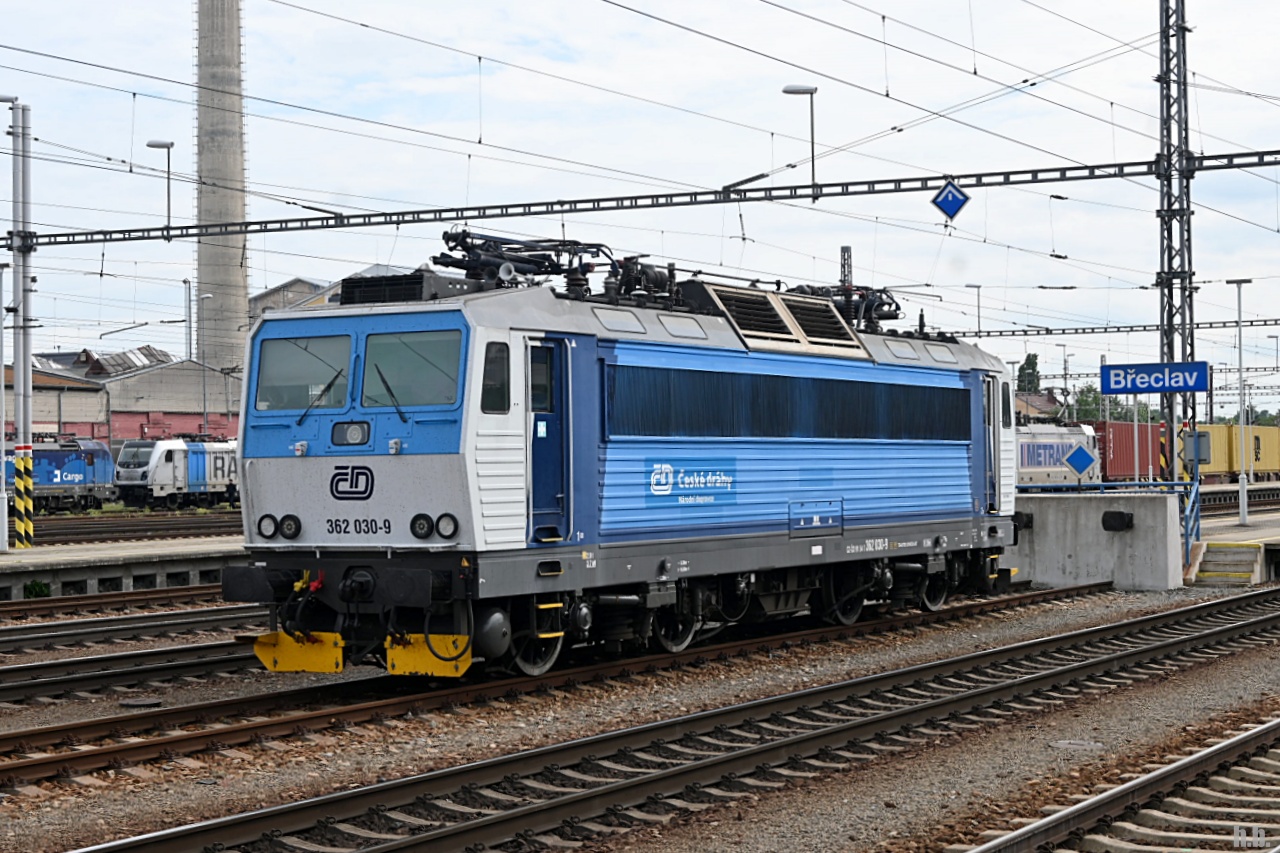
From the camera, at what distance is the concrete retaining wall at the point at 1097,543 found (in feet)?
83.1

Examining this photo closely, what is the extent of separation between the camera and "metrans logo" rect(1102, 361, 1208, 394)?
1057 inches

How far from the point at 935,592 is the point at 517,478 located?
948 centimetres

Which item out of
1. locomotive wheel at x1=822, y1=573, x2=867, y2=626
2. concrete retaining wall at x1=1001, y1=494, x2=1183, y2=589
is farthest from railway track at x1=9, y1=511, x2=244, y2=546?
locomotive wheel at x1=822, y1=573, x2=867, y2=626

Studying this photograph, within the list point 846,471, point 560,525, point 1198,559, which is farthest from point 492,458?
point 1198,559

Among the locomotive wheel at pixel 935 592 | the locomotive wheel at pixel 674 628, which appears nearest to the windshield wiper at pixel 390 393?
the locomotive wheel at pixel 674 628

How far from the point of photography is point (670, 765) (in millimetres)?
10852

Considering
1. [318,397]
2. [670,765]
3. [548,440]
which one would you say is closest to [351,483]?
[318,397]

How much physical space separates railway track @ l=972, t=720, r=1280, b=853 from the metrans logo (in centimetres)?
1690

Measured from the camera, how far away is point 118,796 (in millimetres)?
9859

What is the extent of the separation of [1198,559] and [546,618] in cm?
1655

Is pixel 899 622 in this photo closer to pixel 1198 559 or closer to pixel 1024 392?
pixel 1198 559

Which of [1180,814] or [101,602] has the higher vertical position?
[101,602]

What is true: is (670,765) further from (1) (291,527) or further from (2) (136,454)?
(2) (136,454)

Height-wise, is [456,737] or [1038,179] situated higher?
[1038,179]
